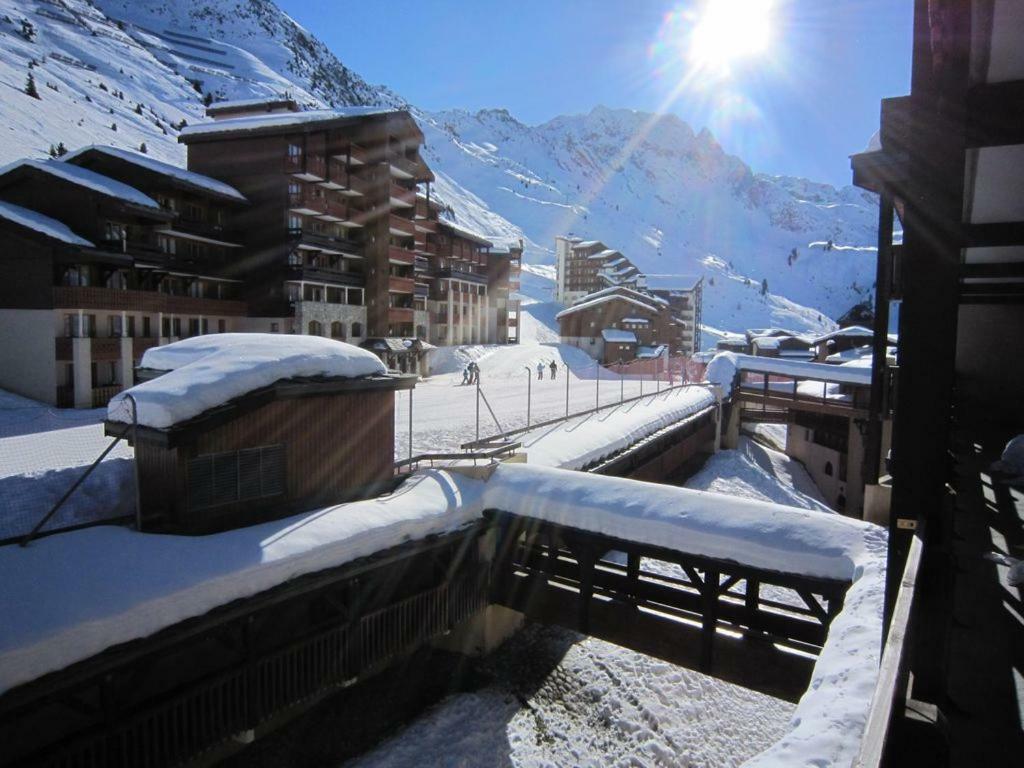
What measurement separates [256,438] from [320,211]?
30.2m

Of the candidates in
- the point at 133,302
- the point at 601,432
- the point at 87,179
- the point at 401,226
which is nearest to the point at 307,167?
the point at 401,226

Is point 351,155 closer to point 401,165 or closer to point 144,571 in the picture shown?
point 401,165

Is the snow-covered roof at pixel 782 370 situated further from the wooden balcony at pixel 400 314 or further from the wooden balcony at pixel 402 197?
the wooden balcony at pixel 402 197

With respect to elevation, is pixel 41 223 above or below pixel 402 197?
below

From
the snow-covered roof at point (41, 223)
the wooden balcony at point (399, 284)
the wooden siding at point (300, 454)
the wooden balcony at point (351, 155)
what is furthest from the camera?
the wooden balcony at point (399, 284)

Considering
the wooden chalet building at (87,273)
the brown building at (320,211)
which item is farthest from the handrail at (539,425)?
the brown building at (320,211)

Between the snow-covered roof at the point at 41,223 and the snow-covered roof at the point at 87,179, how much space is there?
70.9 inches

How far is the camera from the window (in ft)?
35.1

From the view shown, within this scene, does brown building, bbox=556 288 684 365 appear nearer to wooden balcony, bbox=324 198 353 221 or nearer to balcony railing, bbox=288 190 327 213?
wooden balcony, bbox=324 198 353 221

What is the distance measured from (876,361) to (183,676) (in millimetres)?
11515

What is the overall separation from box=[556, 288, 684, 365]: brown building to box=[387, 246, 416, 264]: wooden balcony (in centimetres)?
2195

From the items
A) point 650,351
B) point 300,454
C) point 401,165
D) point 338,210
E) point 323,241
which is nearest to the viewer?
point 300,454

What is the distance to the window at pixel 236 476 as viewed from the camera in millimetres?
10703

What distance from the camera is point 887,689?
2070 millimetres
